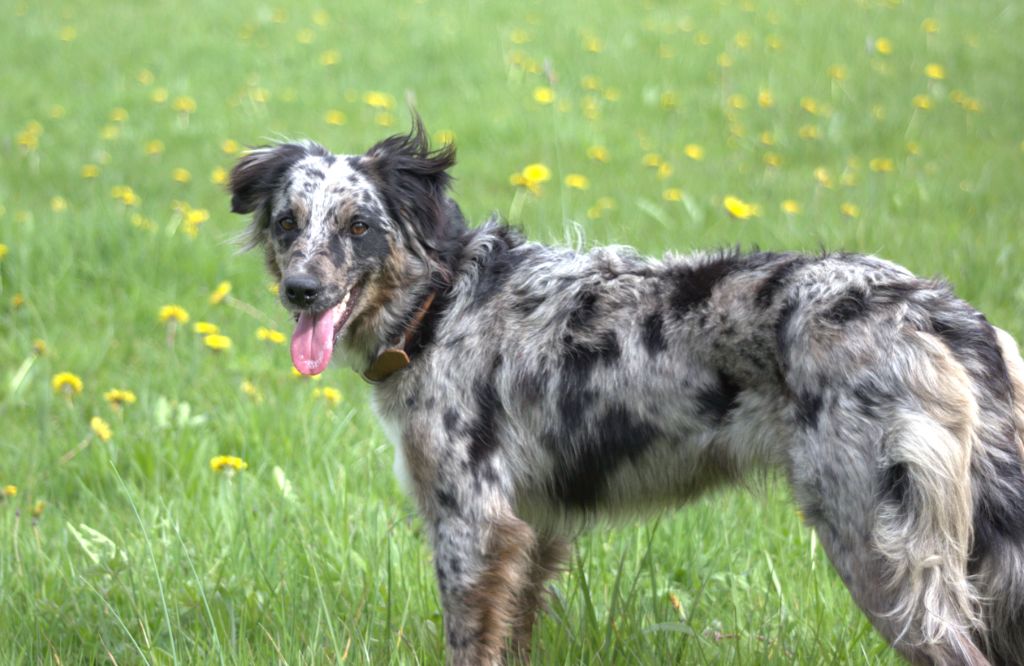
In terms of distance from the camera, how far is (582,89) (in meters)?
9.88

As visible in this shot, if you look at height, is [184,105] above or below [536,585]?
below

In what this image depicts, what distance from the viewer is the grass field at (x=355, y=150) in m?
3.54

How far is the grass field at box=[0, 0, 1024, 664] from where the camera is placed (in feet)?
11.6

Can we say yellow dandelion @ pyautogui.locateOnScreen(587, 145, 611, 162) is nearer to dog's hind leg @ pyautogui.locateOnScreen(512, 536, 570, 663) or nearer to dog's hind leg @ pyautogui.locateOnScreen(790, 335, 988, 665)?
Answer: dog's hind leg @ pyautogui.locateOnScreen(512, 536, 570, 663)

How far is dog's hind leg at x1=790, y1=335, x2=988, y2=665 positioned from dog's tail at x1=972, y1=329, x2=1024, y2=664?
5cm

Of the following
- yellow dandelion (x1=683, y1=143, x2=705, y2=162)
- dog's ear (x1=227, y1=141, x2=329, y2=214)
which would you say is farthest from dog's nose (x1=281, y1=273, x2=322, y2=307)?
yellow dandelion (x1=683, y1=143, x2=705, y2=162)

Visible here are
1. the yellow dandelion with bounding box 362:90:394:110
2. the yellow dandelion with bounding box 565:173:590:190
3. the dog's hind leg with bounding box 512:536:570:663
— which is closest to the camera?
the dog's hind leg with bounding box 512:536:570:663

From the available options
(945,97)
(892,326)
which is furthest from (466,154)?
(892,326)

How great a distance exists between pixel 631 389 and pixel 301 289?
0.94 metres

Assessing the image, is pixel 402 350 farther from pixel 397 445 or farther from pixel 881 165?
pixel 881 165

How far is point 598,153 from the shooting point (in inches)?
320

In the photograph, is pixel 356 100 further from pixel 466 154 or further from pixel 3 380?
pixel 3 380

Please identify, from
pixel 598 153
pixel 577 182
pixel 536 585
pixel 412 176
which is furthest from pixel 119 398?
pixel 598 153

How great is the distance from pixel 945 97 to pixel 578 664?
7536mm
